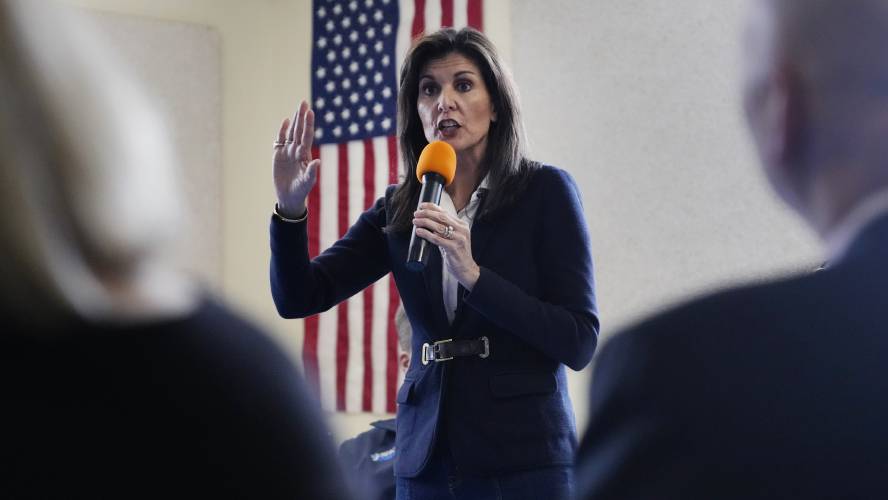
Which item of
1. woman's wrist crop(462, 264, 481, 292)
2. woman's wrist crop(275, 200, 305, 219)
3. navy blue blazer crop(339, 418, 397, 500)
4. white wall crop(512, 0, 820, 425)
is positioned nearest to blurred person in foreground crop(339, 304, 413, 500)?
navy blue blazer crop(339, 418, 397, 500)

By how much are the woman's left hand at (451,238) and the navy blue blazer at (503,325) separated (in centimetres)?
3

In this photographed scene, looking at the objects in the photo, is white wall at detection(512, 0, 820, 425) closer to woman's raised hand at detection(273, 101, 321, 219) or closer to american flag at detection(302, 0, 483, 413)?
american flag at detection(302, 0, 483, 413)

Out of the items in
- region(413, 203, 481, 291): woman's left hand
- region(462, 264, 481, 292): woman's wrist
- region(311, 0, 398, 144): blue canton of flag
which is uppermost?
region(311, 0, 398, 144): blue canton of flag

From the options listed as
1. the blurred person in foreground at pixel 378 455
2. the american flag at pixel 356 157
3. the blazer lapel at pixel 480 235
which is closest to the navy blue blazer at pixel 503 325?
the blazer lapel at pixel 480 235

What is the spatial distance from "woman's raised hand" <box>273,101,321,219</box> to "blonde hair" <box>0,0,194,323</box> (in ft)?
4.32

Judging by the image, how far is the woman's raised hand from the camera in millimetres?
2045

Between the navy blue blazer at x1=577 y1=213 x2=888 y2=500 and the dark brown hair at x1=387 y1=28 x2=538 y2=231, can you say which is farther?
the dark brown hair at x1=387 y1=28 x2=538 y2=231

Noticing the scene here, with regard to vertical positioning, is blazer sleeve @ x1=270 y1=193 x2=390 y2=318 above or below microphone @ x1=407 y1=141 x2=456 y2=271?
below

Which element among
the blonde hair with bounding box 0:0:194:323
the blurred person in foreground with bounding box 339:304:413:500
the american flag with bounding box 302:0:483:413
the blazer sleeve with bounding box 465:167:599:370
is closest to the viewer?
the blonde hair with bounding box 0:0:194:323

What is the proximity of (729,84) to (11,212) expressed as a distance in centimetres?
321

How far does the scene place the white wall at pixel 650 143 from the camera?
346 centimetres

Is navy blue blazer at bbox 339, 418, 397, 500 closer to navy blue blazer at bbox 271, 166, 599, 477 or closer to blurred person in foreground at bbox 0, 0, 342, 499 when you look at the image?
navy blue blazer at bbox 271, 166, 599, 477

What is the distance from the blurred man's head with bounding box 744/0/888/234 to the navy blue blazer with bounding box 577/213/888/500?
5cm

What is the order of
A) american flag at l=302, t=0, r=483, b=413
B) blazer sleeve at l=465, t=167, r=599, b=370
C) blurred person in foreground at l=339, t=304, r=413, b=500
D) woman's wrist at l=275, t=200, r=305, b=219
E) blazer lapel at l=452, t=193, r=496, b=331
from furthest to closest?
american flag at l=302, t=0, r=483, b=413, blurred person in foreground at l=339, t=304, r=413, b=500, woman's wrist at l=275, t=200, r=305, b=219, blazer lapel at l=452, t=193, r=496, b=331, blazer sleeve at l=465, t=167, r=599, b=370
